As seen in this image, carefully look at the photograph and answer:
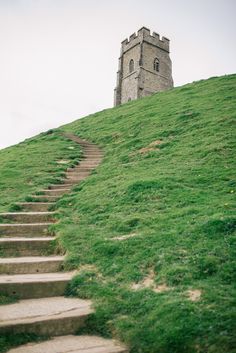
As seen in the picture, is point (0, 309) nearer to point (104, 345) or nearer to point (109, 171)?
point (104, 345)

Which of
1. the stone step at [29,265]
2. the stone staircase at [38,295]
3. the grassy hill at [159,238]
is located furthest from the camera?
the stone step at [29,265]

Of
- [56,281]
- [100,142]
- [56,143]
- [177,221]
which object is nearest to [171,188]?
[177,221]

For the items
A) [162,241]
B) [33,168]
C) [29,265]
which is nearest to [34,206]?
[29,265]

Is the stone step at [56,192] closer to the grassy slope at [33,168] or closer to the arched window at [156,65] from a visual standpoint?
the grassy slope at [33,168]

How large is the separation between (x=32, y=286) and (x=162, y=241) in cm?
261

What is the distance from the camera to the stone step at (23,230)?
874 centimetres

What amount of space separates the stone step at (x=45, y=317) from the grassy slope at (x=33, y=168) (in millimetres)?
5451

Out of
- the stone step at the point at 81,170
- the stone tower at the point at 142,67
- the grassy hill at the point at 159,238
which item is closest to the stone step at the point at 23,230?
the grassy hill at the point at 159,238

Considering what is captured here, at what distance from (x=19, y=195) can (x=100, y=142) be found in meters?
10.8

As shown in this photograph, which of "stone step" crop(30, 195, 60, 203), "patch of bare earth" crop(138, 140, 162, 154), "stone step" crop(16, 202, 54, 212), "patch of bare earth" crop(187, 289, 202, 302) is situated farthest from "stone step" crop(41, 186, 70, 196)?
"patch of bare earth" crop(187, 289, 202, 302)

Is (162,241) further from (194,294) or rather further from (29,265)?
(29,265)

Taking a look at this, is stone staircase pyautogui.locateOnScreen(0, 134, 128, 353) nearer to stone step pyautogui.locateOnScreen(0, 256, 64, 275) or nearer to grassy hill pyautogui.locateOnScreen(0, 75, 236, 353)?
stone step pyautogui.locateOnScreen(0, 256, 64, 275)

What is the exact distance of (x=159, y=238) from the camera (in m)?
7.05

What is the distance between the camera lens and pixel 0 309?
5.43 m
